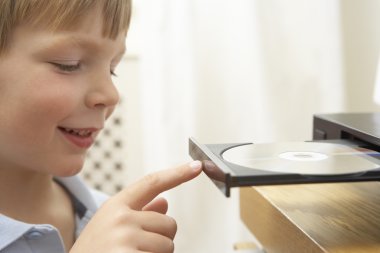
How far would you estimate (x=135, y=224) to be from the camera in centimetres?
50

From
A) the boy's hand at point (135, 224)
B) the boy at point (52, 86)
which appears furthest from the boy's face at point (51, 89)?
the boy's hand at point (135, 224)

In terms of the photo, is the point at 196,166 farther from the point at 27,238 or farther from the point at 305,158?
the point at 27,238

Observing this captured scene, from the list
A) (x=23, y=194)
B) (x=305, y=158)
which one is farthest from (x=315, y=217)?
(x=23, y=194)

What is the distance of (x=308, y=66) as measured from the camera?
1.13m

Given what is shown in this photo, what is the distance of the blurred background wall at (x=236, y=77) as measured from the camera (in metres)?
1.12

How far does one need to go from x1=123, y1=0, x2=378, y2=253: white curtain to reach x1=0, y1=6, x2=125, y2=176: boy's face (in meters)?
0.51

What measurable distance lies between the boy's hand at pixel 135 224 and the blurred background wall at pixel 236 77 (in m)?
0.65

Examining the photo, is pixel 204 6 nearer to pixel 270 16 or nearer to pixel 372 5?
pixel 270 16

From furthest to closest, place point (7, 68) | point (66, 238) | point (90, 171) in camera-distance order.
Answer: point (90, 171)
point (66, 238)
point (7, 68)

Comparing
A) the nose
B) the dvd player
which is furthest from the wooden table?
the nose

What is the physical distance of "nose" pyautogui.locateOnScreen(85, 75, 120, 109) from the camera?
636 millimetres

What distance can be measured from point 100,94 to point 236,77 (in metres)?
0.56

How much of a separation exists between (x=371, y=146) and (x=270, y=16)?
668mm

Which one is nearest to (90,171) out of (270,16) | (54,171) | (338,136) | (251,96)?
(251,96)
